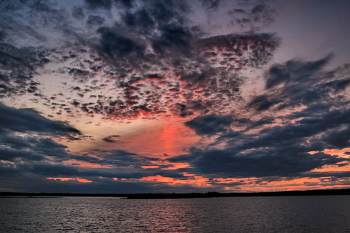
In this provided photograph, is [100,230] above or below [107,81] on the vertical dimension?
below

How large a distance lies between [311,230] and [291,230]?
3.78m

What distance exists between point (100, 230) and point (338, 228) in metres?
46.5

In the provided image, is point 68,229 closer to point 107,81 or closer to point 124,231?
point 124,231

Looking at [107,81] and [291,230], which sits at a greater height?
[107,81]

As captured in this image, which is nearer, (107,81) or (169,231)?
(169,231)

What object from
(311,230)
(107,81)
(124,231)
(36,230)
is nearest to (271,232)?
(311,230)

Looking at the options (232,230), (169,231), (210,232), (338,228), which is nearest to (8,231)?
(169,231)

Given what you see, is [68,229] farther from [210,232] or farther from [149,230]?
[210,232]

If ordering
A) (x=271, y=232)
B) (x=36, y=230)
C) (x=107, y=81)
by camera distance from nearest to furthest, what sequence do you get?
(x=271, y=232), (x=36, y=230), (x=107, y=81)

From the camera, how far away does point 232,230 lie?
154 ft

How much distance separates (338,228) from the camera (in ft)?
155

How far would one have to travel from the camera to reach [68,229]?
49.1 metres

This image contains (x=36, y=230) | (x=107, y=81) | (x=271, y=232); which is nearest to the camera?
A: (x=271, y=232)

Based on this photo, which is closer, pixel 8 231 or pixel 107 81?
pixel 8 231
